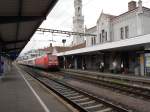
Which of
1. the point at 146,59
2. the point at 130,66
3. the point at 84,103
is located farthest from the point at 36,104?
the point at 130,66

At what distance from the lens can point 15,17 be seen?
19500 mm

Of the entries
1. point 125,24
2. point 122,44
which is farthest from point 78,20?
point 122,44

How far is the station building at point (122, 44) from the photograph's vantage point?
88.4ft

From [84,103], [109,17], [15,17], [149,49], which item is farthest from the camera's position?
[109,17]

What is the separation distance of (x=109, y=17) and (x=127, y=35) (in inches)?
231

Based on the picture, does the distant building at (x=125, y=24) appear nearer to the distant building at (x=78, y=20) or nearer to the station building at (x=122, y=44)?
the station building at (x=122, y=44)

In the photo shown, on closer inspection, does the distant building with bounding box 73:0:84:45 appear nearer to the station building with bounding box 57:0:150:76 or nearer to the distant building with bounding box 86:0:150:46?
the station building with bounding box 57:0:150:76

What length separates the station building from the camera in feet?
88.4

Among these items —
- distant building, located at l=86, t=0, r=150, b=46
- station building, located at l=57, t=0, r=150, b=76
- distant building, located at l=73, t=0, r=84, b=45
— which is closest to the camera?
station building, located at l=57, t=0, r=150, b=76

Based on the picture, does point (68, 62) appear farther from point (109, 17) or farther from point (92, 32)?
point (109, 17)

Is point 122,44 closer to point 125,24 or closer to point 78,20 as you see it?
point 125,24

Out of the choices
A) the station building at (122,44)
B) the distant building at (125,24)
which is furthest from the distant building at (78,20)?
the distant building at (125,24)

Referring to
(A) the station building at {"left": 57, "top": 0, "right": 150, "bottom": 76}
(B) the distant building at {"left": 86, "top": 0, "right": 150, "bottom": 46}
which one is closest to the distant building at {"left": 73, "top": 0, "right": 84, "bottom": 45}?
(A) the station building at {"left": 57, "top": 0, "right": 150, "bottom": 76}

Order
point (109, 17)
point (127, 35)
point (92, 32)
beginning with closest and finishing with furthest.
A: point (127, 35) < point (109, 17) < point (92, 32)
